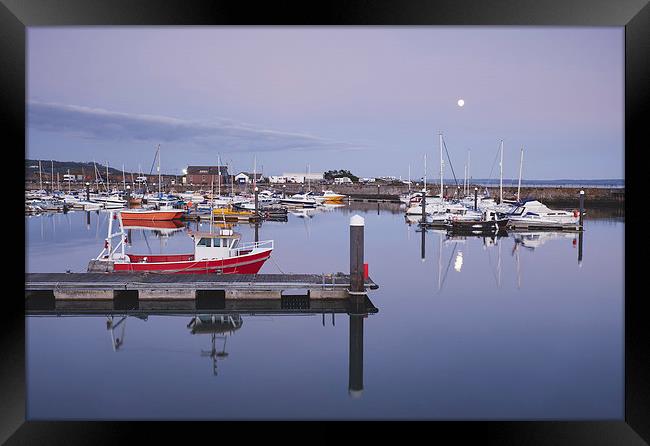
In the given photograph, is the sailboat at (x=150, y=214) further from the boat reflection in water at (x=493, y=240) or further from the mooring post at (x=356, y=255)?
the mooring post at (x=356, y=255)

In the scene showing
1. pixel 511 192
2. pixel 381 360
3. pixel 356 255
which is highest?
pixel 511 192

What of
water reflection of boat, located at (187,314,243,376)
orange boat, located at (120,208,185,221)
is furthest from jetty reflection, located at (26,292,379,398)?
orange boat, located at (120,208,185,221)

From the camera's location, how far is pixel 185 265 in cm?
1107

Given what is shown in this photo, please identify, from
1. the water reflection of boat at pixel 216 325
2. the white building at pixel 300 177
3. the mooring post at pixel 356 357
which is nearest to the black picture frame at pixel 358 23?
the mooring post at pixel 356 357

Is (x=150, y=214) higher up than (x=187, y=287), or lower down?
higher up

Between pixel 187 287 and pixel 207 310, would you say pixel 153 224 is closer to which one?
pixel 187 287

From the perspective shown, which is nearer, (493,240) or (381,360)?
(381,360)

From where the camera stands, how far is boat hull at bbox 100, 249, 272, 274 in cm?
1103

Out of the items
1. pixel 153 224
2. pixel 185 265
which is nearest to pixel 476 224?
pixel 153 224

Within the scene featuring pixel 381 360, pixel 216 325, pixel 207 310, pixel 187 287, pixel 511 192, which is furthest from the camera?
pixel 511 192

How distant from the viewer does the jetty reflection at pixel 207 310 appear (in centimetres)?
876

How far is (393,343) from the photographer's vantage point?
8234 millimetres

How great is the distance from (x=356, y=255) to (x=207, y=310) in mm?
2611

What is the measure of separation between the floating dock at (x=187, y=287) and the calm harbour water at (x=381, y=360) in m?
0.60
